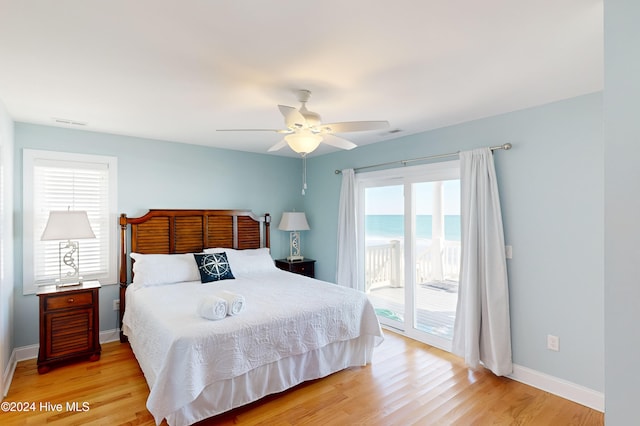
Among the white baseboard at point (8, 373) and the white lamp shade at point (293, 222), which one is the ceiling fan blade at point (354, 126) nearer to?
the white lamp shade at point (293, 222)

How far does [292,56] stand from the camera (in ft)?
6.50

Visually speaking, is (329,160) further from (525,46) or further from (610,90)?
(610,90)

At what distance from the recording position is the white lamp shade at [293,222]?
504 cm

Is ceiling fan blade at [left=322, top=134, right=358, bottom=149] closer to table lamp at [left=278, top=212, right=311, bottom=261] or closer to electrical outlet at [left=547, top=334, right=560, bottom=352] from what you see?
table lamp at [left=278, top=212, right=311, bottom=261]

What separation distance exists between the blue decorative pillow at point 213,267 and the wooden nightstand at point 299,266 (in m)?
1.21

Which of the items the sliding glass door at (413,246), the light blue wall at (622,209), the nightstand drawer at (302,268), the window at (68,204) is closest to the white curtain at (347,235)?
the sliding glass door at (413,246)

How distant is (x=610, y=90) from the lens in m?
1.28

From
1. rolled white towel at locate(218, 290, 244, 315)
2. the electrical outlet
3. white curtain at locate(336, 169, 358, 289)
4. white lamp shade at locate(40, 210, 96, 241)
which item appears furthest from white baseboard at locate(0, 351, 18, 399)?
the electrical outlet

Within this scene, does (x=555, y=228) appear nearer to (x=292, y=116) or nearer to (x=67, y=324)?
(x=292, y=116)

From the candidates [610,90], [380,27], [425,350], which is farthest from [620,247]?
[425,350]

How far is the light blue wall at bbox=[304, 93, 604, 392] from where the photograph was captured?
2609mm

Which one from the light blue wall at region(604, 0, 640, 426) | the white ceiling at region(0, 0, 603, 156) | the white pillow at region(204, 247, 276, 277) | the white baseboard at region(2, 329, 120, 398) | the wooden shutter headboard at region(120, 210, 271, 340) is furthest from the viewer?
the white pillow at region(204, 247, 276, 277)

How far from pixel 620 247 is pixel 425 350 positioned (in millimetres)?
2754

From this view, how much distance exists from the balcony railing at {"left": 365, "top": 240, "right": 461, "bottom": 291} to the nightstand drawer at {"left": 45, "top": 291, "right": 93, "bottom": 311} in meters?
3.33
